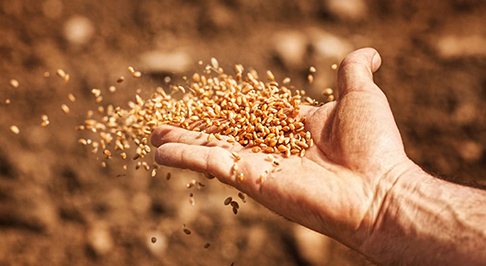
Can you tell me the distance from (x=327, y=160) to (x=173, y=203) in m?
0.85

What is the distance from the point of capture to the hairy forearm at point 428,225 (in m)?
1.13

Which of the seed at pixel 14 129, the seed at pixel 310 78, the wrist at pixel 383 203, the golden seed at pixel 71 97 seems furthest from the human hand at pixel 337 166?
the seed at pixel 14 129

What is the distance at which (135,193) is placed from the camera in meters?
1.94

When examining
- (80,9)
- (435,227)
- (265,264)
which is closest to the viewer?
(435,227)

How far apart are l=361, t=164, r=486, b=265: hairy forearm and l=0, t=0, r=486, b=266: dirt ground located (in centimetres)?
65

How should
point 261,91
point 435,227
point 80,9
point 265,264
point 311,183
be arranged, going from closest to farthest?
1. point 435,227
2. point 311,183
3. point 261,91
4. point 265,264
5. point 80,9

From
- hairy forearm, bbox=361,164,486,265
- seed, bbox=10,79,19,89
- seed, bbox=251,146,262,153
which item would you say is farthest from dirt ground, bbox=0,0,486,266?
hairy forearm, bbox=361,164,486,265

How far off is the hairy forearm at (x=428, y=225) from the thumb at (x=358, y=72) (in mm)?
337

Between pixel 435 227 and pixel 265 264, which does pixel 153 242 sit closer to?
pixel 265 264

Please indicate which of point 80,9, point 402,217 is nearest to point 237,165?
point 402,217

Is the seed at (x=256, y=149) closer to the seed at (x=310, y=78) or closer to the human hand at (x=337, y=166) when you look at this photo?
the human hand at (x=337, y=166)

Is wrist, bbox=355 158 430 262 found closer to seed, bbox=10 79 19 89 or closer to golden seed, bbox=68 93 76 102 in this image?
golden seed, bbox=68 93 76 102

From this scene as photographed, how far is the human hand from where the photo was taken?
4.21ft

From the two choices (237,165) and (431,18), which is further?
(431,18)
